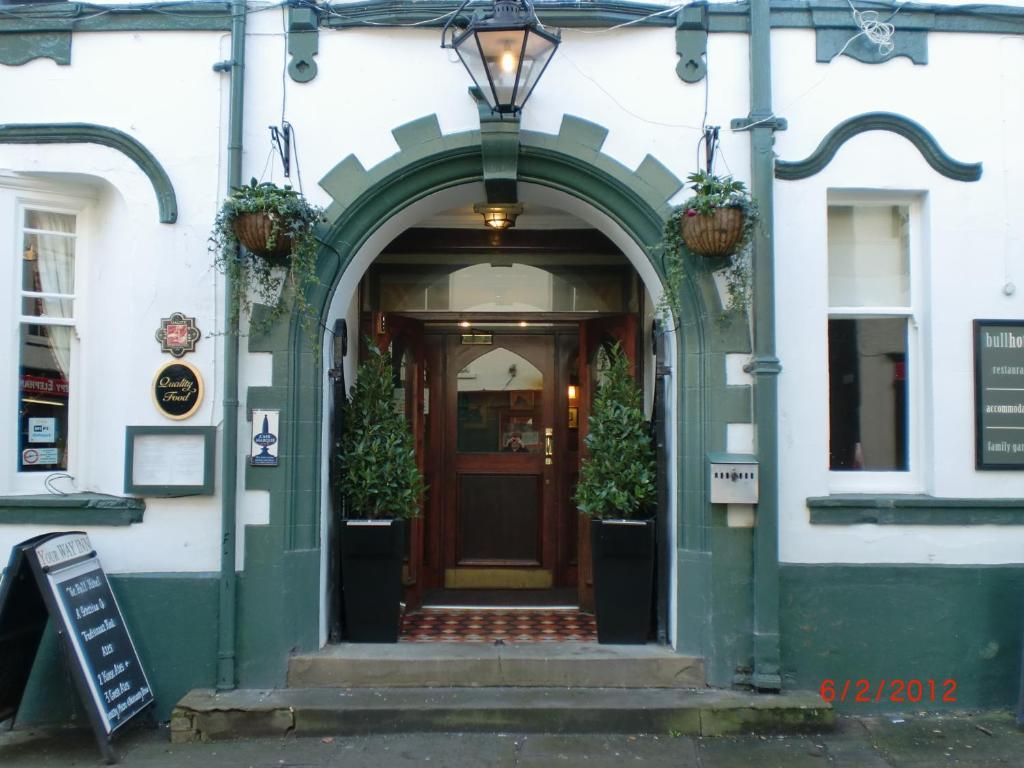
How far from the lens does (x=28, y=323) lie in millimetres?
5238

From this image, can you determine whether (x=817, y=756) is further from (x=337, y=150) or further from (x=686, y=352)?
(x=337, y=150)

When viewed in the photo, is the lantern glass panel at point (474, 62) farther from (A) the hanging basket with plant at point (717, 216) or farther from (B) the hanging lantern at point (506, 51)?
(A) the hanging basket with plant at point (717, 216)

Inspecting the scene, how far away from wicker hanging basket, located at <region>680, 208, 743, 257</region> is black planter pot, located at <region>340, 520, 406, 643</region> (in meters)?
2.56

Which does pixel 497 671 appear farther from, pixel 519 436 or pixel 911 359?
pixel 911 359

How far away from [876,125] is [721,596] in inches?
120

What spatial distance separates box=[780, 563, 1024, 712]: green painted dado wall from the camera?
5012mm

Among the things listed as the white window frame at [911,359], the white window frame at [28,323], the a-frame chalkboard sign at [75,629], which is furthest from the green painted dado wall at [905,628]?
the white window frame at [28,323]

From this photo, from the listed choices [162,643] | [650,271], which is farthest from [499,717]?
[650,271]

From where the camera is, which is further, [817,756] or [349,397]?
[349,397]

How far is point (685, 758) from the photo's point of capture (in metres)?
4.47

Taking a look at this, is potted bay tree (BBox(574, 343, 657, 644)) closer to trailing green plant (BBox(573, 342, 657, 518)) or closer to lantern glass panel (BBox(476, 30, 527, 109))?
trailing green plant (BBox(573, 342, 657, 518))

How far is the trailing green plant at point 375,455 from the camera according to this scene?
5441 mm

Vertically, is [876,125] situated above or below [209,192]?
above

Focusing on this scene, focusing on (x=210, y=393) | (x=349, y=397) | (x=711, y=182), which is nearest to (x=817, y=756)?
(x=711, y=182)
